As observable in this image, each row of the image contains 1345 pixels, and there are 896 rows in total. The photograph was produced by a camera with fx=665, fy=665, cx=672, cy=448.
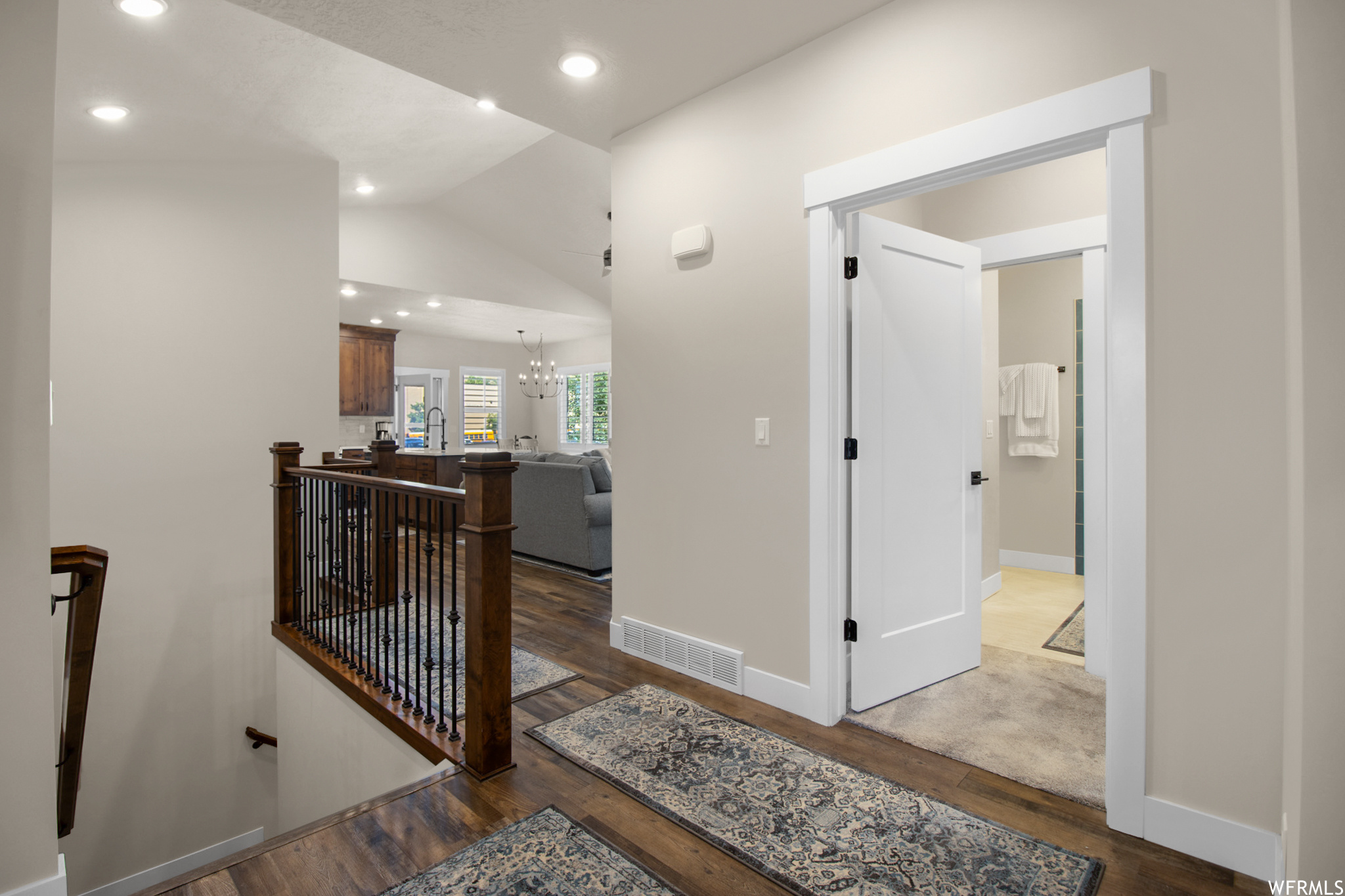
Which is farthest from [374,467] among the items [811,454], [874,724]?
[874,724]

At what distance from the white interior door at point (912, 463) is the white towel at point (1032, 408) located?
2.68 metres

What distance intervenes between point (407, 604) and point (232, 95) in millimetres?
2969

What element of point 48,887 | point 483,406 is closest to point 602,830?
point 48,887

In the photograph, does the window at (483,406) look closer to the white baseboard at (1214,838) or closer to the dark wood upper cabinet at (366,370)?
the dark wood upper cabinet at (366,370)

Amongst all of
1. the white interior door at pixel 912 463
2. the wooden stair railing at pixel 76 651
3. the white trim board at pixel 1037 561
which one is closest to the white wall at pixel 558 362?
the white trim board at pixel 1037 561

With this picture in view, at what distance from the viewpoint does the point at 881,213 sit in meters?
3.45

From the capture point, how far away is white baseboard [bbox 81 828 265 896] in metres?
3.73

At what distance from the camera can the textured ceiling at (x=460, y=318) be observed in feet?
23.0

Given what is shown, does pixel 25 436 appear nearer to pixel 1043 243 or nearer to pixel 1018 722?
pixel 1018 722

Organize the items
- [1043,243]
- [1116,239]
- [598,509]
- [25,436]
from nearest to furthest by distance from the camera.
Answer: [25,436] < [1116,239] < [1043,243] < [598,509]

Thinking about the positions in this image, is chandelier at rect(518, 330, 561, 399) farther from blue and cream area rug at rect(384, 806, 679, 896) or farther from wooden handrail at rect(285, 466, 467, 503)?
blue and cream area rug at rect(384, 806, 679, 896)

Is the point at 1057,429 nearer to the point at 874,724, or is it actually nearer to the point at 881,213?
the point at 881,213

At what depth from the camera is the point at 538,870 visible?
1.69 metres

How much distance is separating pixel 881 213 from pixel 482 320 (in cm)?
630
